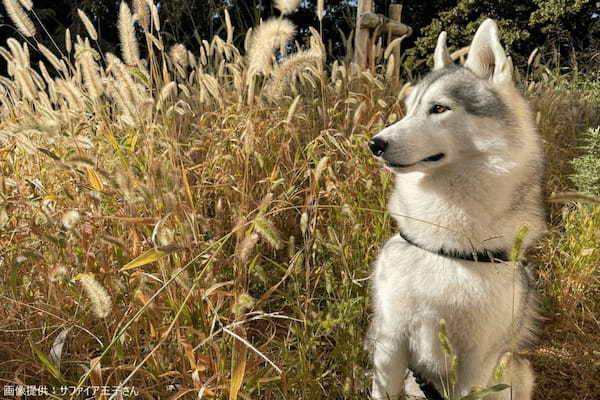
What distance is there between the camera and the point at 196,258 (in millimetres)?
1257

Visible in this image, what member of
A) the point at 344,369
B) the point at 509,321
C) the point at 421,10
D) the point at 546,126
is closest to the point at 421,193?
the point at 509,321

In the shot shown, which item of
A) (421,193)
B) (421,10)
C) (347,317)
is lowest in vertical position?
(421,10)

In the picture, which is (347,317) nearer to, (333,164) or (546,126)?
(333,164)

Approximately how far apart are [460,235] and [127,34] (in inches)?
66.5

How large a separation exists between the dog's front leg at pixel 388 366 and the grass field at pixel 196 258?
0.08 metres

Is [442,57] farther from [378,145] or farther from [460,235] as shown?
[460,235]

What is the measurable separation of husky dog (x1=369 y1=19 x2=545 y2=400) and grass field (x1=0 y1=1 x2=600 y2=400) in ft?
0.62

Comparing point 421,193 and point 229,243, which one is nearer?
point 421,193

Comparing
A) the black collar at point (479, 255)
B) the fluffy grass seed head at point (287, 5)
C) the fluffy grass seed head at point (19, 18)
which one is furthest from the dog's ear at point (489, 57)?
the fluffy grass seed head at point (19, 18)

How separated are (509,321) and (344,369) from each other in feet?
2.06

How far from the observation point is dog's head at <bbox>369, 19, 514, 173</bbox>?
5.40ft

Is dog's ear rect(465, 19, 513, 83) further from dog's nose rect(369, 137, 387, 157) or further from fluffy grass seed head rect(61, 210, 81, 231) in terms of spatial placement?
fluffy grass seed head rect(61, 210, 81, 231)

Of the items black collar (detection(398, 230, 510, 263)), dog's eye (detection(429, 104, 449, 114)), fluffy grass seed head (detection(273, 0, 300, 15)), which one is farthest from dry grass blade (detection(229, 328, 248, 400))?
fluffy grass seed head (detection(273, 0, 300, 15))

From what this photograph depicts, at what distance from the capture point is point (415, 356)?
177 centimetres
